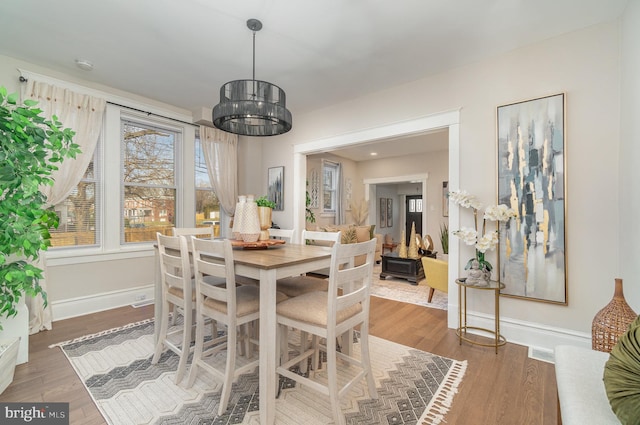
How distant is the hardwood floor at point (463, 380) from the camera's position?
1677 mm

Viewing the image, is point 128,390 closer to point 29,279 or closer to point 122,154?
point 29,279

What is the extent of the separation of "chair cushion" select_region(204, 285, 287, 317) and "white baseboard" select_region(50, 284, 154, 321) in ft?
7.92

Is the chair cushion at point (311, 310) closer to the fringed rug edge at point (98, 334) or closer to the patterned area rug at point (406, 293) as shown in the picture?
the fringed rug edge at point (98, 334)

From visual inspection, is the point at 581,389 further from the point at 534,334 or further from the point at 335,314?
the point at 534,334

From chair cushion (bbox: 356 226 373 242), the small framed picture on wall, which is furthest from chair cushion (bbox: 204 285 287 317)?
the small framed picture on wall

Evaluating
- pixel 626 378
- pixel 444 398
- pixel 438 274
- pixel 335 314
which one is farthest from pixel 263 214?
pixel 438 274

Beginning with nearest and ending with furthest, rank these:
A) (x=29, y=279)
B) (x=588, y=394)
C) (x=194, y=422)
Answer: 1. (x=588, y=394)
2. (x=194, y=422)
3. (x=29, y=279)

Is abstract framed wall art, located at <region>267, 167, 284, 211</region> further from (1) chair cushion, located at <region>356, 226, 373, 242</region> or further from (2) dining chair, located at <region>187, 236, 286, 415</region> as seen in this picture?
(2) dining chair, located at <region>187, 236, 286, 415</region>

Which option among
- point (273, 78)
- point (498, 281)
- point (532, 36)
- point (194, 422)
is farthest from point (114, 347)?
point (532, 36)

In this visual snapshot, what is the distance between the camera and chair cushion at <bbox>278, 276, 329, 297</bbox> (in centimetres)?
218

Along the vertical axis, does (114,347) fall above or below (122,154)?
below

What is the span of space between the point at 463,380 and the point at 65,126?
4476 millimetres

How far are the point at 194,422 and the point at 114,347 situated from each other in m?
1.37

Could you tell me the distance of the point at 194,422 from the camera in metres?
1.60
